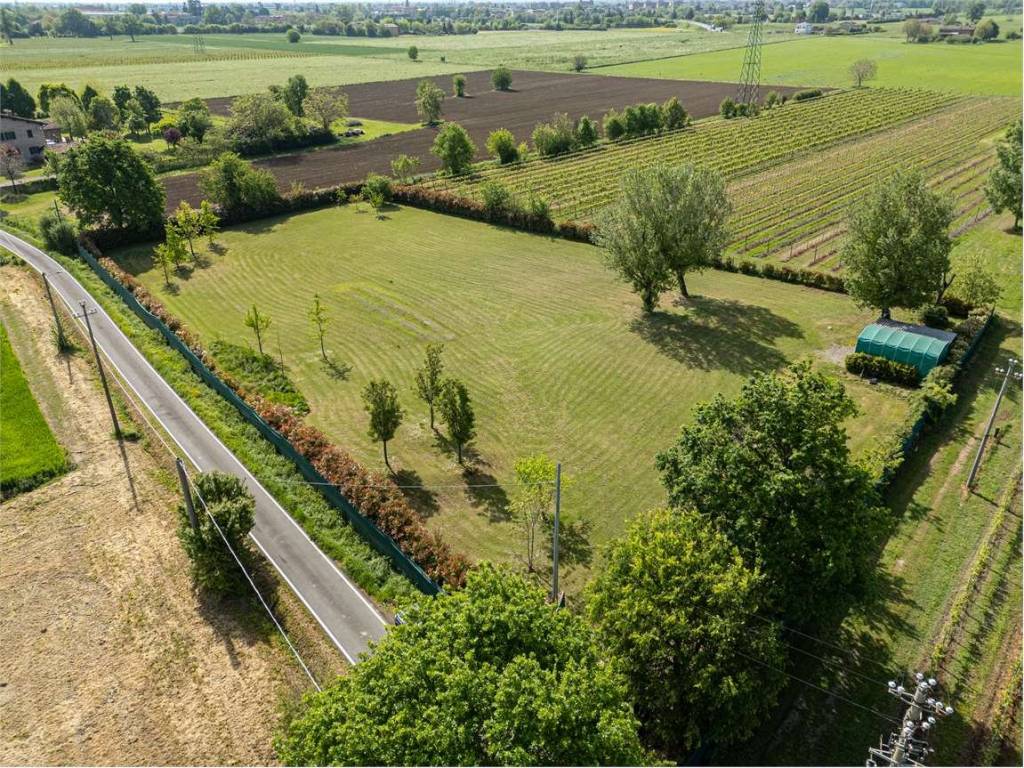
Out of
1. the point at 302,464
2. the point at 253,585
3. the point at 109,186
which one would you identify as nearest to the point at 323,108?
the point at 109,186

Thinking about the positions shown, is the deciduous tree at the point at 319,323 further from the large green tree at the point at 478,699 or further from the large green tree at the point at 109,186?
the large green tree at the point at 478,699

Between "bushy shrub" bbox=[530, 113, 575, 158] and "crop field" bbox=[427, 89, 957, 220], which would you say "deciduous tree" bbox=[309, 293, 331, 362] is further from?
"bushy shrub" bbox=[530, 113, 575, 158]

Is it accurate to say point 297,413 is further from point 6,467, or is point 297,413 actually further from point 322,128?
point 322,128

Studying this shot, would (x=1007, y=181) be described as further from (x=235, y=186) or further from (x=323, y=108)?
(x=323, y=108)

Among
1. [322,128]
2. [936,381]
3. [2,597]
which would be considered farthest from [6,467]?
[322,128]

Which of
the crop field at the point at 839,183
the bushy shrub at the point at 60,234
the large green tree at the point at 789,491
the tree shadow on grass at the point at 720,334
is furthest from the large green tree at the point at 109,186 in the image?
the large green tree at the point at 789,491

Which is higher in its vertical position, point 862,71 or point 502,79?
point 862,71
